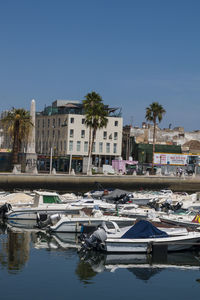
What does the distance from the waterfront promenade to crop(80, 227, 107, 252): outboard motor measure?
49216 mm

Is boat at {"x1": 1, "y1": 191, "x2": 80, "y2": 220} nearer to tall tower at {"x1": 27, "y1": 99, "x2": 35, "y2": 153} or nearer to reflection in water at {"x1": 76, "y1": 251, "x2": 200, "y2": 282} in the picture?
reflection in water at {"x1": 76, "y1": 251, "x2": 200, "y2": 282}

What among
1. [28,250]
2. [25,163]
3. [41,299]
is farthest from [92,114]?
[41,299]

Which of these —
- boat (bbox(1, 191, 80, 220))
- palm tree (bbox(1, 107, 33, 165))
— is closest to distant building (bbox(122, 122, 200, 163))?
palm tree (bbox(1, 107, 33, 165))

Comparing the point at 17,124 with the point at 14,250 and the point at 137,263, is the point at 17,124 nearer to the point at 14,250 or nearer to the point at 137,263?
the point at 14,250

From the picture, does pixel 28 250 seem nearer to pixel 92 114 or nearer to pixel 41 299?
pixel 41 299

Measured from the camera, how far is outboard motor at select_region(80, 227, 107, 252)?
31.4 m

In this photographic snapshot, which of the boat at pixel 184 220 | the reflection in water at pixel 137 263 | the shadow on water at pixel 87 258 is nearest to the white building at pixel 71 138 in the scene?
the boat at pixel 184 220

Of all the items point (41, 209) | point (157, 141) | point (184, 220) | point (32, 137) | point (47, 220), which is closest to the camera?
point (184, 220)

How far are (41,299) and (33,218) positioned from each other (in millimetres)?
21398

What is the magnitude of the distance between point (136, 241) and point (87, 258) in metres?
3.34

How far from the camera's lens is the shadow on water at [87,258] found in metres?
27.8

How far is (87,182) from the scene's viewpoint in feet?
290

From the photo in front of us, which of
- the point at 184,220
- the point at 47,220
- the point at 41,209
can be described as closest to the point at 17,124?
the point at 41,209

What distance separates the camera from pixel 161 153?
369 feet
